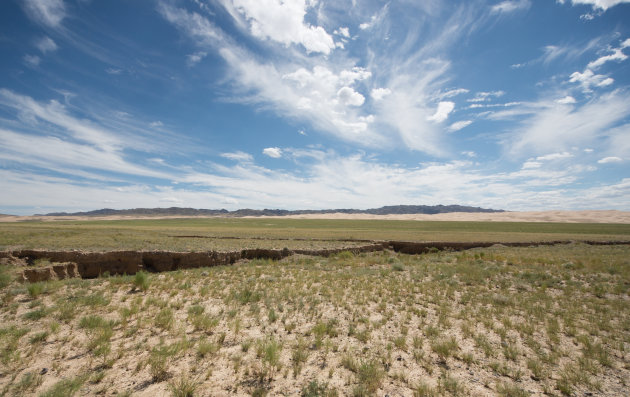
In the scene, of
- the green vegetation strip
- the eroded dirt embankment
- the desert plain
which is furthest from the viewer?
the green vegetation strip

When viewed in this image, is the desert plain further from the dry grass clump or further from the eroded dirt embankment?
the eroded dirt embankment

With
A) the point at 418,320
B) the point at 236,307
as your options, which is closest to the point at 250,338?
the point at 236,307

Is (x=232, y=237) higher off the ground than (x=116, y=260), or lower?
lower

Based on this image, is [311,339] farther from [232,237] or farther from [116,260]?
[232,237]

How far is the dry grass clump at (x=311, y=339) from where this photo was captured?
498 centimetres

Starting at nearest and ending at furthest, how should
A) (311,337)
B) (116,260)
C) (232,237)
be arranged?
(311,337)
(116,260)
(232,237)

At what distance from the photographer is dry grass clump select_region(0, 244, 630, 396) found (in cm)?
498

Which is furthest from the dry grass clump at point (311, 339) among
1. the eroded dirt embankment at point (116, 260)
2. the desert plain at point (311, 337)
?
the eroded dirt embankment at point (116, 260)

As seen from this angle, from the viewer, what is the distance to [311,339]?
6.87 metres

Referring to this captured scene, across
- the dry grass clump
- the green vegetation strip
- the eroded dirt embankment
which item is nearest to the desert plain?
the dry grass clump

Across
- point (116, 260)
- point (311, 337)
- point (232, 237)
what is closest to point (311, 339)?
point (311, 337)

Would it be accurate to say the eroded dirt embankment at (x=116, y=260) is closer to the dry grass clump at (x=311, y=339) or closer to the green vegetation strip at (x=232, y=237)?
the dry grass clump at (x=311, y=339)

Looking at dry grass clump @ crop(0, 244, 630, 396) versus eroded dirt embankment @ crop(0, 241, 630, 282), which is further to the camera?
eroded dirt embankment @ crop(0, 241, 630, 282)

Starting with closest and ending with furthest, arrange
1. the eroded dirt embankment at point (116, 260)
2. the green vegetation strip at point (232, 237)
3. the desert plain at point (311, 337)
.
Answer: the desert plain at point (311, 337), the eroded dirt embankment at point (116, 260), the green vegetation strip at point (232, 237)
